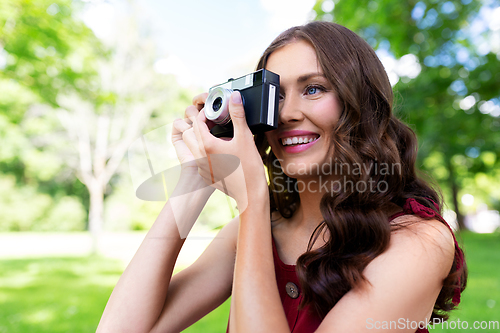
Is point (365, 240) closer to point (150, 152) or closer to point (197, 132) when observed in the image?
point (197, 132)

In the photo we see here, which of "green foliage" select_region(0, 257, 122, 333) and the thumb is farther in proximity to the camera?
"green foliage" select_region(0, 257, 122, 333)

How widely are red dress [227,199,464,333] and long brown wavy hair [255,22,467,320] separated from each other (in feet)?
0.16

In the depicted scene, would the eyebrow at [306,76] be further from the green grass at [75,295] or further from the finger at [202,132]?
the green grass at [75,295]

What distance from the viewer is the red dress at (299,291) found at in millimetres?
1271

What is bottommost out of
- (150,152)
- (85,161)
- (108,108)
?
(150,152)

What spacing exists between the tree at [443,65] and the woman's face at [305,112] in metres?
Result: 6.61

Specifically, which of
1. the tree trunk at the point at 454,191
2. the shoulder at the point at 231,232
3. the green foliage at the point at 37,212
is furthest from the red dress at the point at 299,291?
the green foliage at the point at 37,212

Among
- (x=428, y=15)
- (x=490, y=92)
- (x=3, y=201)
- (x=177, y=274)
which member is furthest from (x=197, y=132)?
(x=3, y=201)

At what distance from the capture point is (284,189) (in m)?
1.94

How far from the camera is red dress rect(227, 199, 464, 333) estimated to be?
127 centimetres

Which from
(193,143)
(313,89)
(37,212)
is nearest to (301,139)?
(313,89)

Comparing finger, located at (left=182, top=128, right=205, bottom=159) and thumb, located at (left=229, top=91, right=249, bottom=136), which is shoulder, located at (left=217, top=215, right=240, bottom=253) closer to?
finger, located at (left=182, top=128, right=205, bottom=159)

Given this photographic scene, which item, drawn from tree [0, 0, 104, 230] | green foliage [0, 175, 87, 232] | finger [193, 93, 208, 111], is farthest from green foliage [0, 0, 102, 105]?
green foliage [0, 175, 87, 232]

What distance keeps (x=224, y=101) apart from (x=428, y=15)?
832cm
